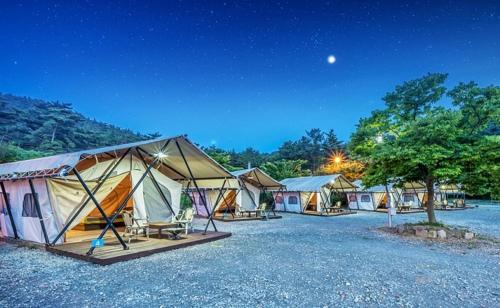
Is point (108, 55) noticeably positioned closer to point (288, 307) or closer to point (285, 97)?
point (285, 97)

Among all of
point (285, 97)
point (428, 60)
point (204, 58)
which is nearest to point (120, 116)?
point (285, 97)

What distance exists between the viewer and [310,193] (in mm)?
23812

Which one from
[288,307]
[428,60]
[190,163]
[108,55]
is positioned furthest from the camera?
[108,55]

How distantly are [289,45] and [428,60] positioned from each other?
790 centimetres

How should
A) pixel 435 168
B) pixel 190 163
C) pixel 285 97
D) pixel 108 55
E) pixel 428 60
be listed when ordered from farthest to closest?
1. pixel 285 97
2. pixel 108 55
3. pixel 428 60
4. pixel 190 163
5. pixel 435 168

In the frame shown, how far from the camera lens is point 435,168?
10.7 meters

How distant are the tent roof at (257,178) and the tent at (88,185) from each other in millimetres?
6856

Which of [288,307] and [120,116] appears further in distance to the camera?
[120,116]

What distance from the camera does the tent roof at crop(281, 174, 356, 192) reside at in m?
23.0

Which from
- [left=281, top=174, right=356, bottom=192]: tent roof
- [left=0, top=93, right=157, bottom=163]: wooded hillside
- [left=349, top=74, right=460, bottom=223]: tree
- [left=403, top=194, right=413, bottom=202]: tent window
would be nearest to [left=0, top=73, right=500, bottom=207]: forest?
→ [left=349, top=74, right=460, bottom=223]: tree

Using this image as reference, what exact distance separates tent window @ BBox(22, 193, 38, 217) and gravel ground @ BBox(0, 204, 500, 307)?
49.8 inches

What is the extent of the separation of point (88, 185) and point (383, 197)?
80.1 feet

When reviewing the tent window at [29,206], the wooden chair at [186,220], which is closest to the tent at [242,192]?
the wooden chair at [186,220]

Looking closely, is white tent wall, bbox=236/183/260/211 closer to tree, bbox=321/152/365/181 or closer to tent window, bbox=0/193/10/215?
tent window, bbox=0/193/10/215
